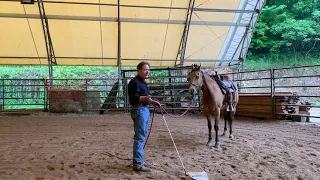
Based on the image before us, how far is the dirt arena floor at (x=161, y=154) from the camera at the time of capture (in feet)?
11.6

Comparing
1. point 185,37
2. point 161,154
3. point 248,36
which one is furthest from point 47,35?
point 161,154

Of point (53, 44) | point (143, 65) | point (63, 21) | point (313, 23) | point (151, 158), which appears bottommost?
point (151, 158)

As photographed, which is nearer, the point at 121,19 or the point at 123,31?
the point at 121,19

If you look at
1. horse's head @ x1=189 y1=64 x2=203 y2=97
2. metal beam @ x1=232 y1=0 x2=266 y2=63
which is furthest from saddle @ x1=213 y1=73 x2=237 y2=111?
metal beam @ x1=232 y1=0 x2=266 y2=63

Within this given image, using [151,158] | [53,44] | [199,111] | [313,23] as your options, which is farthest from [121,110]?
[313,23]

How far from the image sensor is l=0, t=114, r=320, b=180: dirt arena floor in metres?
3.55

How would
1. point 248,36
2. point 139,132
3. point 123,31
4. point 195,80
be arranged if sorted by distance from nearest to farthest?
point 139,132 < point 195,80 < point 123,31 < point 248,36

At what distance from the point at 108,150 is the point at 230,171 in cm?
221

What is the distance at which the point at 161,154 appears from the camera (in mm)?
4547

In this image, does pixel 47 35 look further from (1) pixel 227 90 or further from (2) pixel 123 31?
(1) pixel 227 90

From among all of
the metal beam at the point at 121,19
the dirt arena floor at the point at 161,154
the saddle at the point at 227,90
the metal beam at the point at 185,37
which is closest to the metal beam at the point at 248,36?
the metal beam at the point at 121,19

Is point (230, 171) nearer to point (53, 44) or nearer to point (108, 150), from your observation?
point (108, 150)

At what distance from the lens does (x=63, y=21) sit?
12.9 meters

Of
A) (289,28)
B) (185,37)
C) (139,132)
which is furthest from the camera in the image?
(289,28)
